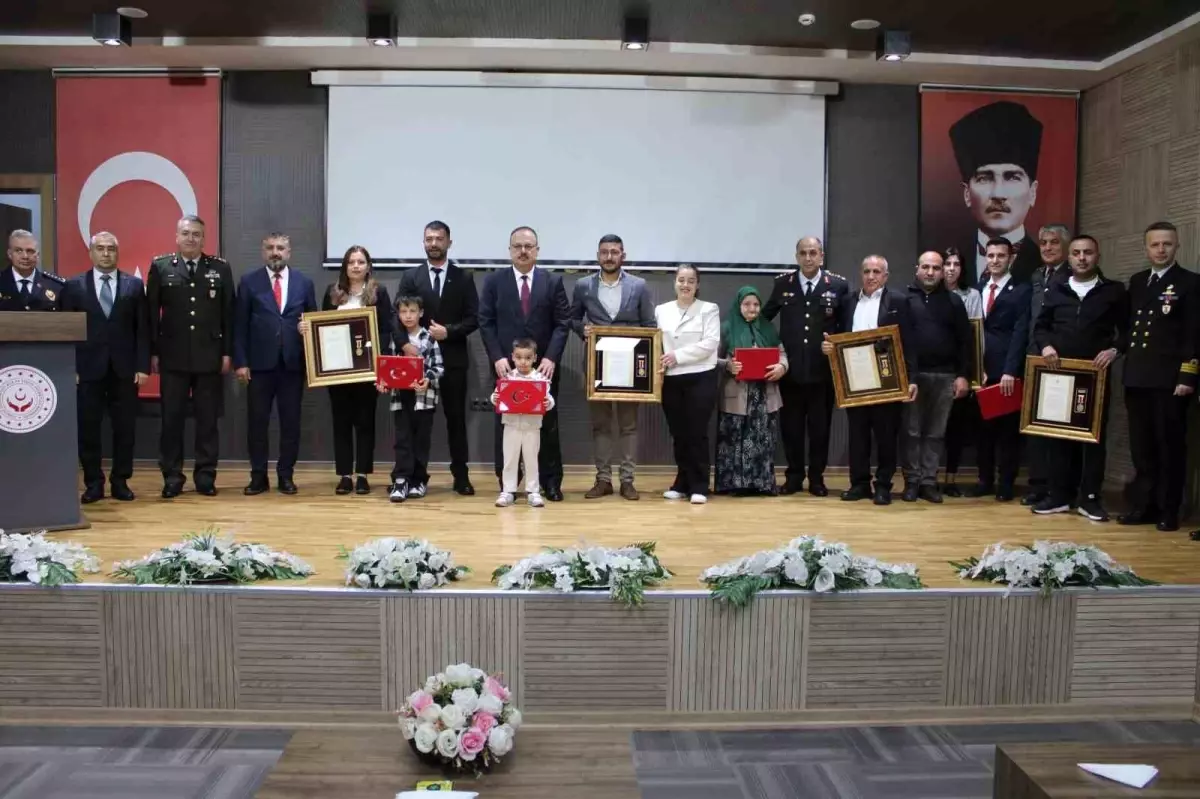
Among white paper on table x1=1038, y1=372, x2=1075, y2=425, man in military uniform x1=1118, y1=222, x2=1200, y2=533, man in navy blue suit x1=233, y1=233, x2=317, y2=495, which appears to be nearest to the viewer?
man in military uniform x1=1118, y1=222, x2=1200, y2=533

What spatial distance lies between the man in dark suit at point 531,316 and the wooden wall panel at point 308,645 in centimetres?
211

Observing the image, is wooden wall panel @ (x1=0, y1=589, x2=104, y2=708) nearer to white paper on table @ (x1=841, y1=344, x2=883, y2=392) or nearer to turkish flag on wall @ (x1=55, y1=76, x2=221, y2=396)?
turkish flag on wall @ (x1=55, y1=76, x2=221, y2=396)

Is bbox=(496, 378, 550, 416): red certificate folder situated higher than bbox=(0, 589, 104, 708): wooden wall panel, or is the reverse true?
bbox=(496, 378, 550, 416): red certificate folder

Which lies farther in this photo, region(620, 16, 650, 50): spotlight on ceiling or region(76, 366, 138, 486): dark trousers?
region(620, 16, 650, 50): spotlight on ceiling

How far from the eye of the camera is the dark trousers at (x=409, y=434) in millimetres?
4941

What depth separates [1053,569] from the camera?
120 inches

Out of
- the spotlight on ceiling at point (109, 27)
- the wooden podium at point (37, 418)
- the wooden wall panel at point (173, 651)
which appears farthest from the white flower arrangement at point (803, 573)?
the spotlight on ceiling at point (109, 27)

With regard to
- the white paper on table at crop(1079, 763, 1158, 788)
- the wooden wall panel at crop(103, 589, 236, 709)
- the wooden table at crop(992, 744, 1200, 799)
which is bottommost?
the wooden wall panel at crop(103, 589, 236, 709)

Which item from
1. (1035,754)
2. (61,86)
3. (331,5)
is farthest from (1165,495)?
(61,86)

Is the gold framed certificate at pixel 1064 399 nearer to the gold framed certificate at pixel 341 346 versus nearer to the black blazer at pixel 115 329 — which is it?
the gold framed certificate at pixel 341 346

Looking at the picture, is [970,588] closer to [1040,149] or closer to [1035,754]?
[1035,754]

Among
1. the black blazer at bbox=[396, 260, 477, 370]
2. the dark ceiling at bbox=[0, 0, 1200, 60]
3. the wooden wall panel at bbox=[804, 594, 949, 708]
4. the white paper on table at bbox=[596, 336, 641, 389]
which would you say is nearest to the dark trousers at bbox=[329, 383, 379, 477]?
the black blazer at bbox=[396, 260, 477, 370]

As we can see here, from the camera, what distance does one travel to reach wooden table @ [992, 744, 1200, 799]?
1.69 meters

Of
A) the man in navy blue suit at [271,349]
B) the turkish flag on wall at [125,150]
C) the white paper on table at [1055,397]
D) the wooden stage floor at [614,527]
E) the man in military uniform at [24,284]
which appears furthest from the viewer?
the turkish flag on wall at [125,150]
